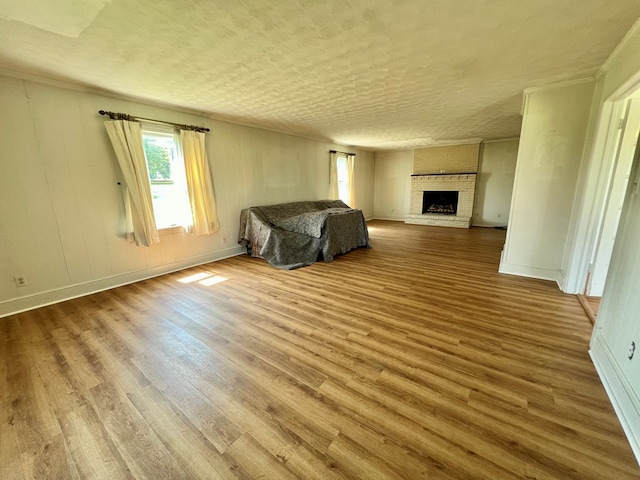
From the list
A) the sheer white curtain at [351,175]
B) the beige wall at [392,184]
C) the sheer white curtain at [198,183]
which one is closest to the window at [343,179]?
the sheer white curtain at [351,175]

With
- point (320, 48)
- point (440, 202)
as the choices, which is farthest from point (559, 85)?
point (440, 202)

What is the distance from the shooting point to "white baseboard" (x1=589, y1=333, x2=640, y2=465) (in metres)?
1.13

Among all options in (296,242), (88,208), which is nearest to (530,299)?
(296,242)

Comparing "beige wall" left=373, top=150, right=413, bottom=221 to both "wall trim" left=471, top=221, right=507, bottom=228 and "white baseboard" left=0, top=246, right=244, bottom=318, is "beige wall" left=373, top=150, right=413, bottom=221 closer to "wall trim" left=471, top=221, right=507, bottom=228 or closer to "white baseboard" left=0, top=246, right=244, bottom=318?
"wall trim" left=471, top=221, right=507, bottom=228

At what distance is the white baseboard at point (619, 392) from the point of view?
1129 millimetres

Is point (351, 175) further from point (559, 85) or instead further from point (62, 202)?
point (62, 202)

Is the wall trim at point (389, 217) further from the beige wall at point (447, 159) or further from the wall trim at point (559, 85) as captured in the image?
the wall trim at point (559, 85)

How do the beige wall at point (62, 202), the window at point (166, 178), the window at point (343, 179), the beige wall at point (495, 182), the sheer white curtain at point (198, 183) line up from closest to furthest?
the beige wall at point (62, 202)
the window at point (166, 178)
the sheer white curtain at point (198, 183)
the beige wall at point (495, 182)
the window at point (343, 179)

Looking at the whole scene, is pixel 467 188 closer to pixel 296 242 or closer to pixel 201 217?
pixel 296 242

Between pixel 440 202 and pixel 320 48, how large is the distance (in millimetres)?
6748

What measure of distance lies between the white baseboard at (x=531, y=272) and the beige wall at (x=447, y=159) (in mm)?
4429

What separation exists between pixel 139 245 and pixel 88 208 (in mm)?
665

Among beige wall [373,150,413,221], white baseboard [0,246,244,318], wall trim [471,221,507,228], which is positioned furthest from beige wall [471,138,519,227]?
white baseboard [0,246,244,318]

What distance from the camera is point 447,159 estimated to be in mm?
7102
